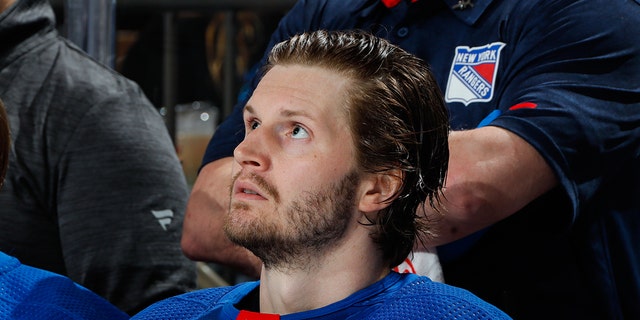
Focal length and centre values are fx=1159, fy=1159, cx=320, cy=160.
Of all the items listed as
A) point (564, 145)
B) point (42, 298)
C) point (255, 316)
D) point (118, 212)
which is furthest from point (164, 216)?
point (564, 145)

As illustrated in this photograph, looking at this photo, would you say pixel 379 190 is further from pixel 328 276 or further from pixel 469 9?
pixel 469 9

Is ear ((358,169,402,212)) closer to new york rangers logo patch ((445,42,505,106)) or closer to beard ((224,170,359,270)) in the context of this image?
beard ((224,170,359,270))

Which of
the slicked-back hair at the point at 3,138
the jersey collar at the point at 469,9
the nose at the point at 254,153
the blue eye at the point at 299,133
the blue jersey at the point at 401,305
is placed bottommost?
the blue jersey at the point at 401,305

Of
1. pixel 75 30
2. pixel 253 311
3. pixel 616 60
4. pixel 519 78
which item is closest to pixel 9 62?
pixel 75 30

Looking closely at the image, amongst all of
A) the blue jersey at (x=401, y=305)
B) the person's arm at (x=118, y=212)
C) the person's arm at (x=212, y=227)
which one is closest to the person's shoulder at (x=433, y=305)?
Answer: the blue jersey at (x=401, y=305)

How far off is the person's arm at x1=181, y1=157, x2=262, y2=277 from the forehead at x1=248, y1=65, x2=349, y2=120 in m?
0.37

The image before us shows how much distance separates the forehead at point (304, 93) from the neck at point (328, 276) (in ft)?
0.61

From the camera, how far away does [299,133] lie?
1.72 metres

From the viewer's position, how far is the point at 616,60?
75.6 inches

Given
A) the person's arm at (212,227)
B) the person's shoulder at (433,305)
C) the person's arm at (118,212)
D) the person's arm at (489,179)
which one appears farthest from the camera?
the person's arm at (118,212)

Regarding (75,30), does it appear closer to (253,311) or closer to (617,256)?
(253,311)

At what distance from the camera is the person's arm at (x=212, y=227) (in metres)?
2.12

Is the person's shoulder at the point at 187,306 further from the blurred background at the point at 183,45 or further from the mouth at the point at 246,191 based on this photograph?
the blurred background at the point at 183,45

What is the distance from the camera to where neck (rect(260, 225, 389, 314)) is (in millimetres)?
1719
